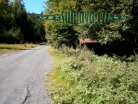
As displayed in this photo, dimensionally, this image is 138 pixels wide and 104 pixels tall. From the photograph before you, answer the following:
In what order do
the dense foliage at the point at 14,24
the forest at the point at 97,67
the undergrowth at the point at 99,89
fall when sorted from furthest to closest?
the dense foliage at the point at 14,24 < the forest at the point at 97,67 < the undergrowth at the point at 99,89

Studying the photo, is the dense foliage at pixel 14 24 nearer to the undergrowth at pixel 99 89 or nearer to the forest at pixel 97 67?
the forest at pixel 97 67

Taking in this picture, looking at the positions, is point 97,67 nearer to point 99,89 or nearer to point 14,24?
point 99,89

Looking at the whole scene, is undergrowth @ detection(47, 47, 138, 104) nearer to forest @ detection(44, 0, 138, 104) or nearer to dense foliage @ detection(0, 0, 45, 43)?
forest @ detection(44, 0, 138, 104)

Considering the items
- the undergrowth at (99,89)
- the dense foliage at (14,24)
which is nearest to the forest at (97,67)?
the undergrowth at (99,89)

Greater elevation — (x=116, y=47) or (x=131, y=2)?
(x=131, y=2)

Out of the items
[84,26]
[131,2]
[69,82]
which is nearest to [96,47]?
[84,26]

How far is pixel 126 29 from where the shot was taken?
20.7 m

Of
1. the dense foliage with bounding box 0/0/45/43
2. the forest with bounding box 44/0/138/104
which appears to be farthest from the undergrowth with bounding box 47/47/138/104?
the dense foliage with bounding box 0/0/45/43

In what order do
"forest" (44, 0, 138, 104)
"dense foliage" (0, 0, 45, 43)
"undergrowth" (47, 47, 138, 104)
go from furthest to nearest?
"dense foliage" (0, 0, 45, 43), "forest" (44, 0, 138, 104), "undergrowth" (47, 47, 138, 104)

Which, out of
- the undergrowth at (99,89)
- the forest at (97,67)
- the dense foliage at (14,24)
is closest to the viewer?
the undergrowth at (99,89)

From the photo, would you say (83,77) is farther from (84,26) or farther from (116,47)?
(116,47)

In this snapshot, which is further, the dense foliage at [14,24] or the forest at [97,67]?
the dense foliage at [14,24]

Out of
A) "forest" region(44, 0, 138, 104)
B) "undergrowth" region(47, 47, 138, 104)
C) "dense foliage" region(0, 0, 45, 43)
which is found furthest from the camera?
"dense foliage" region(0, 0, 45, 43)

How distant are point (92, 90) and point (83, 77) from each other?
6.50 feet
